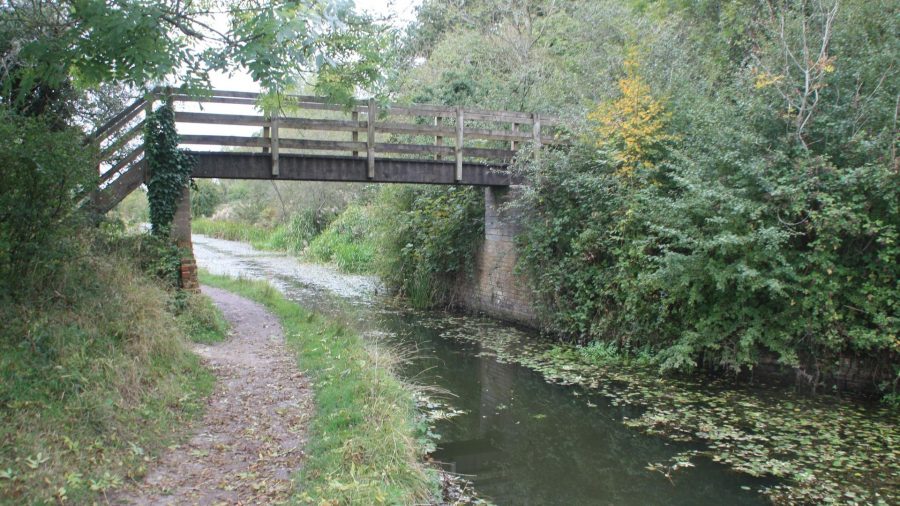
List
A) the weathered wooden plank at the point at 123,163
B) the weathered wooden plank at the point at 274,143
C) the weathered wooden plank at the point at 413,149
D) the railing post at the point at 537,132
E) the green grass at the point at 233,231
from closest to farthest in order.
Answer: the weathered wooden plank at the point at 123,163
the weathered wooden plank at the point at 274,143
the weathered wooden plank at the point at 413,149
the railing post at the point at 537,132
the green grass at the point at 233,231

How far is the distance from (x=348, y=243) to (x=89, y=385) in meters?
20.3

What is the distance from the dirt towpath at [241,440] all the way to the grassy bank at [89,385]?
21cm

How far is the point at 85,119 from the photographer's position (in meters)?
11.6

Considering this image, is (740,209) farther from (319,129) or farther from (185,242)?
(185,242)

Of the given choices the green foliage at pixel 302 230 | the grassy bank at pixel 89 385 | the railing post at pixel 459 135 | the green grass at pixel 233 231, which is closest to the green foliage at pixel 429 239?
the railing post at pixel 459 135

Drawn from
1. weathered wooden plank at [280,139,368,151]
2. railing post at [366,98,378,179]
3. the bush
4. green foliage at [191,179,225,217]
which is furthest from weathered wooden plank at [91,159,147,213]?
green foliage at [191,179,225,217]

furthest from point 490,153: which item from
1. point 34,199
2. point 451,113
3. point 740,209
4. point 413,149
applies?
point 34,199

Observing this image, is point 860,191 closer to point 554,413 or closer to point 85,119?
point 554,413

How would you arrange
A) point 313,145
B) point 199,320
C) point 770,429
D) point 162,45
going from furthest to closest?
point 313,145 < point 199,320 < point 770,429 < point 162,45

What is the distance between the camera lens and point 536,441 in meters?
7.63

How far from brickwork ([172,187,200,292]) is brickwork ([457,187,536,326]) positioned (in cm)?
695

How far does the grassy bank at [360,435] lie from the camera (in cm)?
502

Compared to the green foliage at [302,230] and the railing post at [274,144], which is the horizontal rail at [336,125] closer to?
the railing post at [274,144]

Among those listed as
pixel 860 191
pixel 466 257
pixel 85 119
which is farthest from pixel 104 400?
pixel 466 257
